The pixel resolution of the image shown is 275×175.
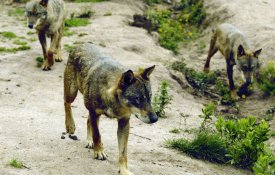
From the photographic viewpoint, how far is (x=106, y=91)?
6.93 metres

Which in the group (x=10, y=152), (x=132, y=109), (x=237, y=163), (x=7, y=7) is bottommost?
(x=7, y=7)

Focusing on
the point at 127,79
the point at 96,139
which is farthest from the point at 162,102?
the point at 127,79

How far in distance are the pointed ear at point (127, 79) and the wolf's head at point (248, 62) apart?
6768 millimetres

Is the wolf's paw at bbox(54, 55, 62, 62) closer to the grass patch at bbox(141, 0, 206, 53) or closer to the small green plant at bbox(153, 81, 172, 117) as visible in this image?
the small green plant at bbox(153, 81, 172, 117)

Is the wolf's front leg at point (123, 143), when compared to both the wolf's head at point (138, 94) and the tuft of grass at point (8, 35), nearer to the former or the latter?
the wolf's head at point (138, 94)

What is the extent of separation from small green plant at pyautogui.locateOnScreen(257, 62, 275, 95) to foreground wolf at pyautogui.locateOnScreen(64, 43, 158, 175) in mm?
6110

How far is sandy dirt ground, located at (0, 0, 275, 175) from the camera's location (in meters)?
7.52

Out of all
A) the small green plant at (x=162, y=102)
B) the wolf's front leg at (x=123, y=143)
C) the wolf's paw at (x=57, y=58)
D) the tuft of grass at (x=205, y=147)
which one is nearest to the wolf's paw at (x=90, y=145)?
the wolf's front leg at (x=123, y=143)

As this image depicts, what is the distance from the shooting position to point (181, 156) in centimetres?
857

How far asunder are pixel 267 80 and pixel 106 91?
7.16 metres

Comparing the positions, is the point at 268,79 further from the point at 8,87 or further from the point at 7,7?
the point at 7,7

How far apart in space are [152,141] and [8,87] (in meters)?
3.92

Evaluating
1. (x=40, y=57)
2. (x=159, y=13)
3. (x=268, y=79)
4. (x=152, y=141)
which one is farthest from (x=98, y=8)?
(x=152, y=141)

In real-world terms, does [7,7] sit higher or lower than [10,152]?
lower
